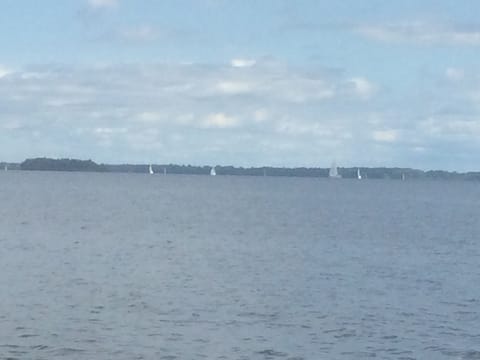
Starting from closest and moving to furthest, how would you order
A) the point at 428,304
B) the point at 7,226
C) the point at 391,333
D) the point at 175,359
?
the point at 175,359 < the point at 391,333 < the point at 428,304 < the point at 7,226

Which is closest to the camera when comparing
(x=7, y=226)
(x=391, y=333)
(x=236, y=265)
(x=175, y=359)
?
(x=175, y=359)

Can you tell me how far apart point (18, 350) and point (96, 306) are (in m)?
6.88

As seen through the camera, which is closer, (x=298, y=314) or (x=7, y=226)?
(x=298, y=314)

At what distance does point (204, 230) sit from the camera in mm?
71062

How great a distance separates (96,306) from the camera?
34.2m

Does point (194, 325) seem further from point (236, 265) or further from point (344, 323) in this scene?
point (236, 265)

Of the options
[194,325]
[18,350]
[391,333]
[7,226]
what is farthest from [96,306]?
[7,226]

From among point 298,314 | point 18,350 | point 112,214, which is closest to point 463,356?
point 298,314

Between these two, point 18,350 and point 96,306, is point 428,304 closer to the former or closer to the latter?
point 96,306

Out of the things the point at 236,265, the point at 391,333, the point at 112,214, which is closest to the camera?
the point at 391,333

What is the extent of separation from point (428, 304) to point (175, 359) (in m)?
13.1

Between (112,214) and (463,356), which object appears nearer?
(463,356)

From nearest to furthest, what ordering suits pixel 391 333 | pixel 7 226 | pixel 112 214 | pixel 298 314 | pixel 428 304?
pixel 391 333, pixel 298 314, pixel 428 304, pixel 7 226, pixel 112 214

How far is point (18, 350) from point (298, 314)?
10.4 meters
